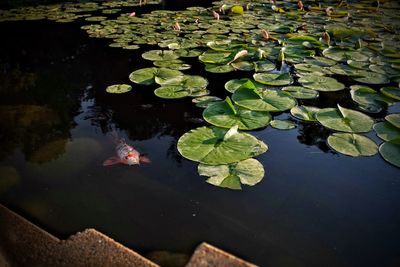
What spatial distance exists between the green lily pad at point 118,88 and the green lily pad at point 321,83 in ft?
6.70

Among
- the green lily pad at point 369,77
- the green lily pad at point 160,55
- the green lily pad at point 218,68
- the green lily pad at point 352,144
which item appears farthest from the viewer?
the green lily pad at point 160,55

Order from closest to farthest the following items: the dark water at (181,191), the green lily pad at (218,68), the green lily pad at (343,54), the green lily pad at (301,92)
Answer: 1. the dark water at (181,191)
2. the green lily pad at (301,92)
3. the green lily pad at (218,68)
4. the green lily pad at (343,54)

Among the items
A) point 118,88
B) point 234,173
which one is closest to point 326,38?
point 118,88

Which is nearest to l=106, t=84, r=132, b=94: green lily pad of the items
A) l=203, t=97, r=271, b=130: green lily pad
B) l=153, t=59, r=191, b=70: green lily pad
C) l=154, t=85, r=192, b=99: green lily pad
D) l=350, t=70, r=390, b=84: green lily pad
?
l=154, t=85, r=192, b=99: green lily pad

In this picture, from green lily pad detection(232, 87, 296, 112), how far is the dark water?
153 mm

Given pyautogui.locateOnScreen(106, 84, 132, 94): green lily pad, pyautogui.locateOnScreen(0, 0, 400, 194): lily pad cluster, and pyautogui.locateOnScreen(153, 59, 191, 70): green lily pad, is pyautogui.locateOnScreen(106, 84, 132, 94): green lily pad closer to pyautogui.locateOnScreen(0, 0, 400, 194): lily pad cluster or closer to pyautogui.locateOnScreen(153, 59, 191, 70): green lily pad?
pyautogui.locateOnScreen(0, 0, 400, 194): lily pad cluster

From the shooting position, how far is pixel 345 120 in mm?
2479

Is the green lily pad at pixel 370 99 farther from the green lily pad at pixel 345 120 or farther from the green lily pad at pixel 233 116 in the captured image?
the green lily pad at pixel 233 116

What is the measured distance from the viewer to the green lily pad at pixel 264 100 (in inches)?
104

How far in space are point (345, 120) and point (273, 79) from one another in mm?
1038

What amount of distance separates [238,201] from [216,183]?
190 millimetres

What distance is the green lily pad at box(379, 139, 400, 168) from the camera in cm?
209

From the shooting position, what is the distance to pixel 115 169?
6.99 ft

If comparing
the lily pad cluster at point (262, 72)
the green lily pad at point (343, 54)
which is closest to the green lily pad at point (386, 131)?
the lily pad cluster at point (262, 72)
